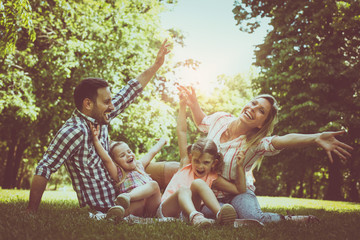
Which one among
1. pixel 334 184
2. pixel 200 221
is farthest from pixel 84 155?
pixel 334 184

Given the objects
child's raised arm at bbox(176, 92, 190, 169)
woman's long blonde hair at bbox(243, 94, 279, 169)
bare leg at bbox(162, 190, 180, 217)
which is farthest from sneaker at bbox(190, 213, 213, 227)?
woman's long blonde hair at bbox(243, 94, 279, 169)

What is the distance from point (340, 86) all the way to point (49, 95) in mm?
12709

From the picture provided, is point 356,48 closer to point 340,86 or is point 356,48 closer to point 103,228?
point 340,86

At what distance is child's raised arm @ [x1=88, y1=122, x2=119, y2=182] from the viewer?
3.88 metres

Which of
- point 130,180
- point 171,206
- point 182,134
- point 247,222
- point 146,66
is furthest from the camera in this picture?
point 146,66

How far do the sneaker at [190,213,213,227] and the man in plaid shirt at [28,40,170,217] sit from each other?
1.25 meters

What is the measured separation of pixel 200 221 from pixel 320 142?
1.50 metres

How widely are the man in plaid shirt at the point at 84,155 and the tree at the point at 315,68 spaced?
11.2 meters

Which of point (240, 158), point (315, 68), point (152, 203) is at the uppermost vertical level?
point (315, 68)

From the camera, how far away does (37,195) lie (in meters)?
3.54

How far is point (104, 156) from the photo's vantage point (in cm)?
395

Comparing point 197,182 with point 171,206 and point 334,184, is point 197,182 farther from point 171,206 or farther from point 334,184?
point 334,184

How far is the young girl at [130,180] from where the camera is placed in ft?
12.4

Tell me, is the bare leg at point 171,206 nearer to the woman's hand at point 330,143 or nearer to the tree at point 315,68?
the woman's hand at point 330,143
